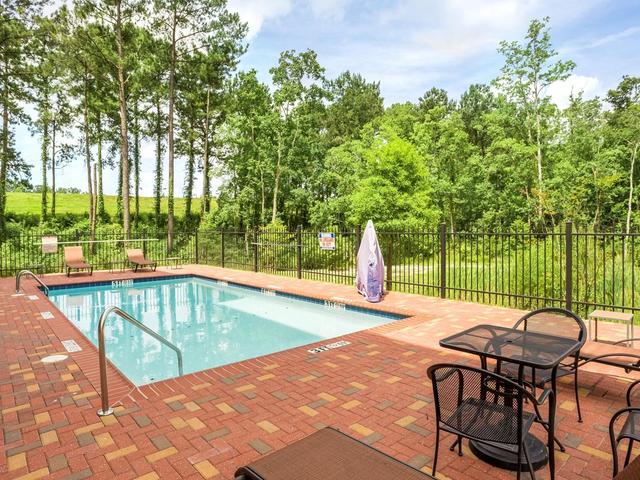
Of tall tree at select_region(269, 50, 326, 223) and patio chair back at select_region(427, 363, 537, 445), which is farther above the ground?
tall tree at select_region(269, 50, 326, 223)

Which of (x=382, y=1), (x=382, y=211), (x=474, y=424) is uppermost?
(x=382, y=1)

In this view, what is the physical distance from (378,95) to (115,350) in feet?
98.2

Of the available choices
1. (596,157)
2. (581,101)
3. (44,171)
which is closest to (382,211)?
(596,157)

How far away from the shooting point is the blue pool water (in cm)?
609

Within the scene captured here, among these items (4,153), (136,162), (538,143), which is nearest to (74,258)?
(4,153)

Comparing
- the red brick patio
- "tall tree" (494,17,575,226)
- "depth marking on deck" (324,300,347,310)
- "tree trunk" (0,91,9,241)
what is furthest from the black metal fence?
"tall tree" (494,17,575,226)

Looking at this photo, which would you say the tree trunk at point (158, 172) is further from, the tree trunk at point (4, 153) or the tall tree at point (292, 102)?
the tall tree at point (292, 102)

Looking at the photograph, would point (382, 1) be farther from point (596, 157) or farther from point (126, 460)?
point (596, 157)

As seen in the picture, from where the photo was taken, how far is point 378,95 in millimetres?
31953

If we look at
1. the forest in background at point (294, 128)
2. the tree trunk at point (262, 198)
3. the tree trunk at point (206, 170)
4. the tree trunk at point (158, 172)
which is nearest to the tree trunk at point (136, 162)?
the forest in background at point (294, 128)

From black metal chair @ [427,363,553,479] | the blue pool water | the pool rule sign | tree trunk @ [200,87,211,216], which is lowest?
the blue pool water

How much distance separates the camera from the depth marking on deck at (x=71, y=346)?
5074 mm

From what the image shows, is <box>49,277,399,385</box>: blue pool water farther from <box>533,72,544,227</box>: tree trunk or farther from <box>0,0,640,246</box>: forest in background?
<box>533,72,544,227</box>: tree trunk

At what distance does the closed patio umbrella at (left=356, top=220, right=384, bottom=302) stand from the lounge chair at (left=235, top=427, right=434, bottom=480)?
605cm
